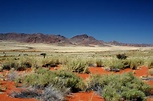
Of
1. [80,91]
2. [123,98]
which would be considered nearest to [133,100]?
[123,98]

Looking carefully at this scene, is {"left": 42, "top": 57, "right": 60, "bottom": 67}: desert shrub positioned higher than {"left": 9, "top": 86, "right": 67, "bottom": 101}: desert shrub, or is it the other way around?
{"left": 42, "top": 57, "right": 60, "bottom": 67}: desert shrub

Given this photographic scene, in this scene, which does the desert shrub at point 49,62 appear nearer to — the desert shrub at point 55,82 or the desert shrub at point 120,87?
the desert shrub at point 55,82

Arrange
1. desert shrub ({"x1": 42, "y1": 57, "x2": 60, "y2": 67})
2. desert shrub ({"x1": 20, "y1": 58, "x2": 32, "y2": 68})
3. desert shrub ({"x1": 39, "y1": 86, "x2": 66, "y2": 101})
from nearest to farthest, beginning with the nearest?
desert shrub ({"x1": 39, "y1": 86, "x2": 66, "y2": 101}) < desert shrub ({"x1": 20, "y1": 58, "x2": 32, "y2": 68}) < desert shrub ({"x1": 42, "y1": 57, "x2": 60, "y2": 67})

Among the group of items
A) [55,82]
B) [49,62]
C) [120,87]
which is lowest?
[120,87]

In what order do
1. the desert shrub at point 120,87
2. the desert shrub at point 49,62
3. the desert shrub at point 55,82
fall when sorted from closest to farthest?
the desert shrub at point 120,87 → the desert shrub at point 55,82 → the desert shrub at point 49,62

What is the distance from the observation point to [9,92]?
9859mm

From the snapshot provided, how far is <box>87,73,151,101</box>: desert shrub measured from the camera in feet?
30.5

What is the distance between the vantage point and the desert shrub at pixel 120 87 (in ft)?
30.5

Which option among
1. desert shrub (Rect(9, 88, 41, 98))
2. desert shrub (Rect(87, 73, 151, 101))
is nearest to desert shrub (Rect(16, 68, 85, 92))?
desert shrub (Rect(87, 73, 151, 101))

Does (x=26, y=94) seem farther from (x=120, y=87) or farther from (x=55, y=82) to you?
(x=120, y=87)

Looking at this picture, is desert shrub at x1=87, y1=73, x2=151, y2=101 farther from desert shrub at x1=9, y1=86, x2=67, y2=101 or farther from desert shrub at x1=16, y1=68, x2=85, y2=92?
desert shrub at x1=9, y1=86, x2=67, y2=101

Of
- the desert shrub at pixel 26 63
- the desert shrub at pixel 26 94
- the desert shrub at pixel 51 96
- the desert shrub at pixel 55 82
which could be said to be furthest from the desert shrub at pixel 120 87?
the desert shrub at pixel 26 63

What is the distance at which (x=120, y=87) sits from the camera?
1049 cm

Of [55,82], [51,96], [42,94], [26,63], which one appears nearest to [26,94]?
[42,94]
